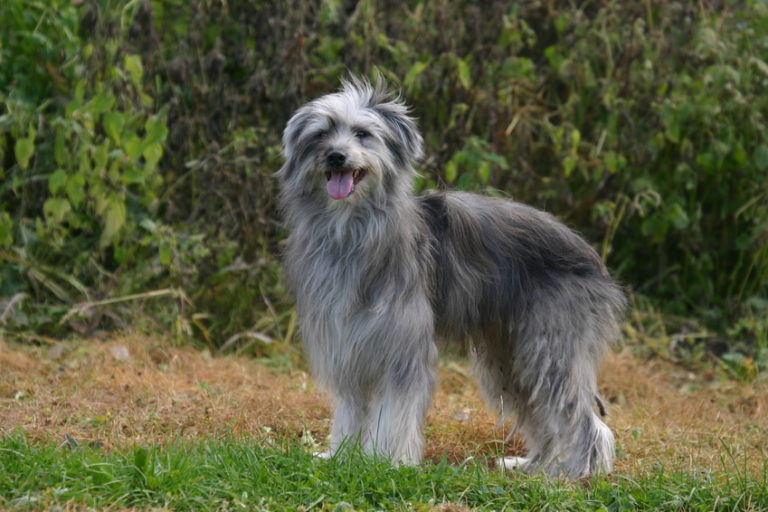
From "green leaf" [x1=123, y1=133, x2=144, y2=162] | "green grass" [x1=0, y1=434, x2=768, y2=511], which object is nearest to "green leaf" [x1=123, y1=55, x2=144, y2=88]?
"green leaf" [x1=123, y1=133, x2=144, y2=162]

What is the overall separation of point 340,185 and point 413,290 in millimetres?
597

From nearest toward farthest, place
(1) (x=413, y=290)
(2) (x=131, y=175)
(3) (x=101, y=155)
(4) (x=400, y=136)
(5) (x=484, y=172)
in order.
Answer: (1) (x=413, y=290) < (4) (x=400, y=136) < (3) (x=101, y=155) < (2) (x=131, y=175) < (5) (x=484, y=172)

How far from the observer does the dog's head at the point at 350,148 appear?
193 inches

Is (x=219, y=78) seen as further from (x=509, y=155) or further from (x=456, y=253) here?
(x=456, y=253)

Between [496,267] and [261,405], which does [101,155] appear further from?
[496,267]

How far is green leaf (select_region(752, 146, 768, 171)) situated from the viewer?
329 inches

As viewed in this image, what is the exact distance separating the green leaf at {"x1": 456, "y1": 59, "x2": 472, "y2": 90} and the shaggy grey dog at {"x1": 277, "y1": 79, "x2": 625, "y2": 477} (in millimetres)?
2871

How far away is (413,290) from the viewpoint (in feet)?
16.4

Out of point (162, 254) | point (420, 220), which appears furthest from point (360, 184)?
point (162, 254)

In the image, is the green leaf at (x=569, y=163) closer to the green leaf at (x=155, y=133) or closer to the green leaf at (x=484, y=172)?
the green leaf at (x=484, y=172)

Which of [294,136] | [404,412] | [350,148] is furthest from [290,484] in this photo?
[294,136]

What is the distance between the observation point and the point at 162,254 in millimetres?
7707

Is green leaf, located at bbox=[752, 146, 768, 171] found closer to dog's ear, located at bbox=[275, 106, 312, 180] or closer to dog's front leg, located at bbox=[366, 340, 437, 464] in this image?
dog's front leg, located at bbox=[366, 340, 437, 464]

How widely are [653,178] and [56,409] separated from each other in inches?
203
